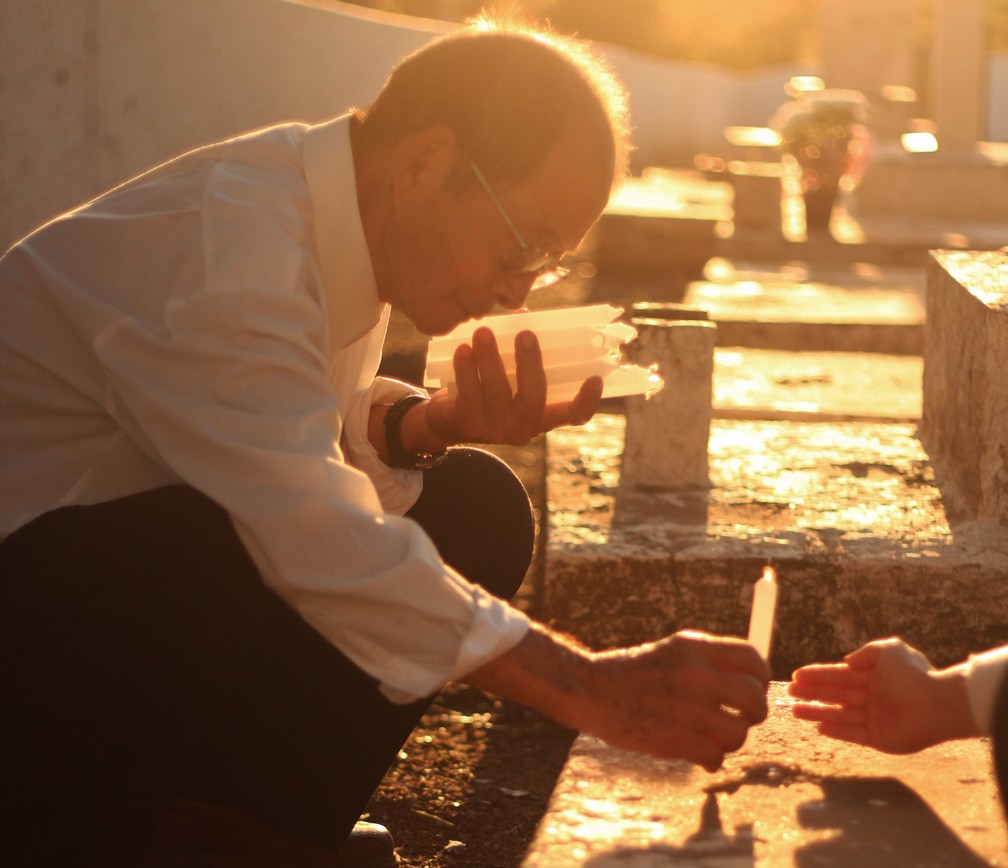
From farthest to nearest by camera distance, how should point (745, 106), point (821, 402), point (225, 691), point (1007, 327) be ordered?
1. point (745, 106)
2. point (821, 402)
3. point (1007, 327)
4. point (225, 691)

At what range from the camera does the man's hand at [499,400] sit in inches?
78.6

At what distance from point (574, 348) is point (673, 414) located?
1.25m

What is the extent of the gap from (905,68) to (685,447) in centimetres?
1386

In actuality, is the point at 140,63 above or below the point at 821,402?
above

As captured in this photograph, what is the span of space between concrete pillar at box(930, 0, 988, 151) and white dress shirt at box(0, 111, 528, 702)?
468 inches

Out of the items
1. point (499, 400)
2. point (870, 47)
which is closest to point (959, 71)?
point (870, 47)

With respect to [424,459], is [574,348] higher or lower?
higher

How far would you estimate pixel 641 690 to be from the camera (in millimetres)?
1625

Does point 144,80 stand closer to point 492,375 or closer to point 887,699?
point 492,375

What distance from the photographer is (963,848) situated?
167cm

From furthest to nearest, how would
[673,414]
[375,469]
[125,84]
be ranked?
1. [125,84]
2. [673,414]
3. [375,469]

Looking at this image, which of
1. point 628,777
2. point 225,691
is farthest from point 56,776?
point 628,777

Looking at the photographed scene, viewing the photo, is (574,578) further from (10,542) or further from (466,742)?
(10,542)

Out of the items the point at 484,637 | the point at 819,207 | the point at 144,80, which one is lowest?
the point at 819,207
